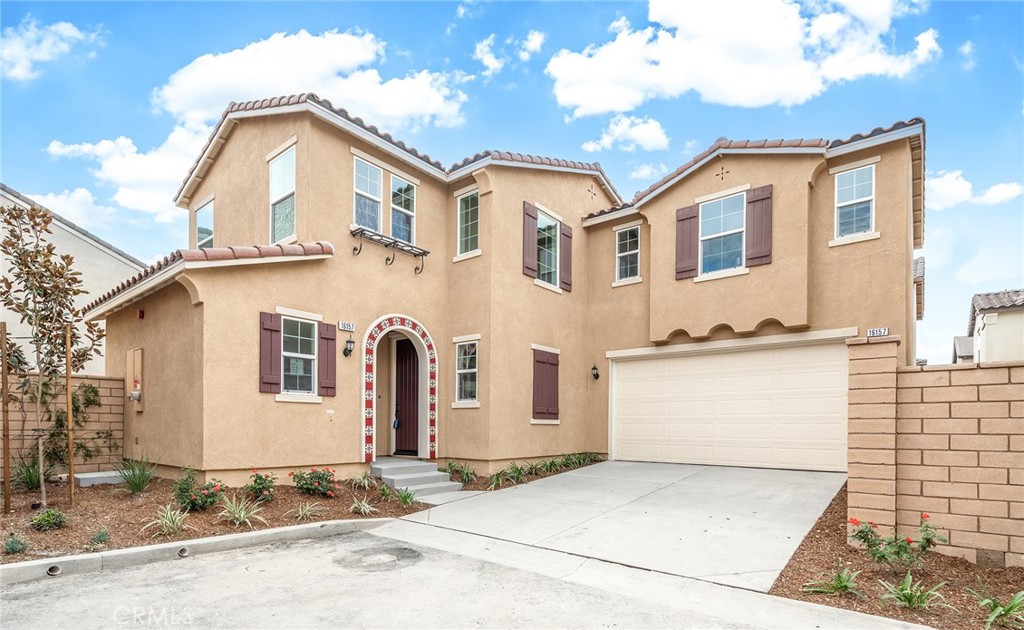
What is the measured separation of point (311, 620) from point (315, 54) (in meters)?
10.6

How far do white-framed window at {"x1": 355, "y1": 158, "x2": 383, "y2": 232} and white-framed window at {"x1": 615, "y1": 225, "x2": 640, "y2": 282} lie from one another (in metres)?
5.75

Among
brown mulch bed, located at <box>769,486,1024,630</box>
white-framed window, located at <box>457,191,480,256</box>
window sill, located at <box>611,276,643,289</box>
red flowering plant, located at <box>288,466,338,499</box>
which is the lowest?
red flowering plant, located at <box>288,466,338,499</box>

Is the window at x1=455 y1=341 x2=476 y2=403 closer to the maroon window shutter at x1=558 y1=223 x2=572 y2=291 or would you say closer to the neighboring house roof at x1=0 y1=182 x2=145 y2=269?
the maroon window shutter at x1=558 y1=223 x2=572 y2=291

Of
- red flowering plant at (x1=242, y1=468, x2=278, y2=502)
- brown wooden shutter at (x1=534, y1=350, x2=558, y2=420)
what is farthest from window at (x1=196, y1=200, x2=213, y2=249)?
brown wooden shutter at (x1=534, y1=350, x2=558, y2=420)

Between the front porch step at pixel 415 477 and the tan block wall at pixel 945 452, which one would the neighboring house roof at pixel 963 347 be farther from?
the front porch step at pixel 415 477

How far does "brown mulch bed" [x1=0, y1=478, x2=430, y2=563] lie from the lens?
6.22 metres

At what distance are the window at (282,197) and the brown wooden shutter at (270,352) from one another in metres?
1.86

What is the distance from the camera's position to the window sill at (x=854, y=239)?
1012cm

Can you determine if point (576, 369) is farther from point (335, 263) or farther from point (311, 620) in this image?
point (311, 620)

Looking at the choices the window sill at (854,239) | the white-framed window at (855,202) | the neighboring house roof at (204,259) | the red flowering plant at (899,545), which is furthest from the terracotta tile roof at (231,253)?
the white-framed window at (855,202)

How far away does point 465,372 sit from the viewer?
11719mm

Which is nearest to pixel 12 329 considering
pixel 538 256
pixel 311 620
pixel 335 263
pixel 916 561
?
pixel 335 263

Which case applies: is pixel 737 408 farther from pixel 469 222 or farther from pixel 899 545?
pixel 469 222

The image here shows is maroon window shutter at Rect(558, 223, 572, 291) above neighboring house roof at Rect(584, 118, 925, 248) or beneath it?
beneath
